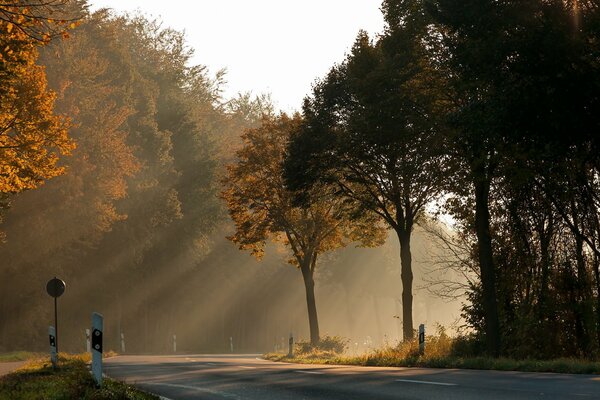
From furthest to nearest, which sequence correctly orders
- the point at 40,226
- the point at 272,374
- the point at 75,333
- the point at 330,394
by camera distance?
the point at 75,333 → the point at 40,226 → the point at 272,374 → the point at 330,394

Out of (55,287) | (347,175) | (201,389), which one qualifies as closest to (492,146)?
(347,175)

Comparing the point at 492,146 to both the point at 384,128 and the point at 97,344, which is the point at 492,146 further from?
the point at 97,344

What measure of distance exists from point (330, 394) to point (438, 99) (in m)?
15.6

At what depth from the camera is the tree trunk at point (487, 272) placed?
26.2m

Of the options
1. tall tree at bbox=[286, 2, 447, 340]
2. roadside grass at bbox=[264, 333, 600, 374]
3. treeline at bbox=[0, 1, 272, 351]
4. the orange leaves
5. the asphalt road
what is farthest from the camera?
treeline at bbox=[0, 1, 272, 351]

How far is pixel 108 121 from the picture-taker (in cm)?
5234

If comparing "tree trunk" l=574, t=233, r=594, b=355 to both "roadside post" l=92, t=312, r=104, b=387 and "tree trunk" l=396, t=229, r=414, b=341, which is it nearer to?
"tree trunk" l=396, t=229, r=414, b=341

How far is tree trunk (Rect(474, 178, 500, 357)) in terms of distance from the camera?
26.2 metres

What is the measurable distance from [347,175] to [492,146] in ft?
37.0

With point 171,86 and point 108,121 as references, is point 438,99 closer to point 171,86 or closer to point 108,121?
point 108,121

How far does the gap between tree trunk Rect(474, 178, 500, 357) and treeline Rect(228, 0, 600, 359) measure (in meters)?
0.03

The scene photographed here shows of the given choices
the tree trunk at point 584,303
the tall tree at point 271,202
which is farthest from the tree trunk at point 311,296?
the tree trunk at point 584,303

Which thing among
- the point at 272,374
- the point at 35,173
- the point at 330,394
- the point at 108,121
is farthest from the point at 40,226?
the point at 330,394

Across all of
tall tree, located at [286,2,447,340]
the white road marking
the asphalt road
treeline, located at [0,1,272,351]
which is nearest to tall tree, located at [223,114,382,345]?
tall tree, located at [286,2,447,340]
